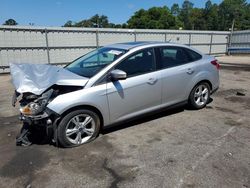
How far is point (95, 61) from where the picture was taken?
500cm

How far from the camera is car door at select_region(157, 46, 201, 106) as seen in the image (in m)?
4.98

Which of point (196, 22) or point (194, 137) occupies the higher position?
point (196, 22)

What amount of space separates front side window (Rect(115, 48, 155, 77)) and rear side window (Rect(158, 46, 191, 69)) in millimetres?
255

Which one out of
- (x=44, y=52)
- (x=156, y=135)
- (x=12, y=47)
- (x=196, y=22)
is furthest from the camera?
(x=196, y=22)

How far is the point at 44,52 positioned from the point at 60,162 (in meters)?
11.6

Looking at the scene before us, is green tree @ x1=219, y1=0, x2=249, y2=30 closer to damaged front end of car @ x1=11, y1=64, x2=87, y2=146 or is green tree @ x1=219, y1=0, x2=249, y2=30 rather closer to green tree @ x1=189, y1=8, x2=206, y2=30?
green tree @ x1=189, y1=8, x2=206, y2=30

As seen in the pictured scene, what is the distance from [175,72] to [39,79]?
267 centimetres

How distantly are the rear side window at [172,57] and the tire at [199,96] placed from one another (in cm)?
72

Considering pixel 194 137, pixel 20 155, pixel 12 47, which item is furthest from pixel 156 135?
pixel 12 47

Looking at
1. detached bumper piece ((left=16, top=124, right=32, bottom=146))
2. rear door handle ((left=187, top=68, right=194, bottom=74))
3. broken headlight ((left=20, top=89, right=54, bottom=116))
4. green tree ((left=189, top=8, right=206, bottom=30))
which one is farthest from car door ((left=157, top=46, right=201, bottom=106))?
Result: green tree ((left=189, top=8, right=206, bottom=30))

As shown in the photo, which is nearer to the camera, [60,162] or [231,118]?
[60,162]

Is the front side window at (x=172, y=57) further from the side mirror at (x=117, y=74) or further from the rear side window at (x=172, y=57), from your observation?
the side mirror at (x=117, y=74)

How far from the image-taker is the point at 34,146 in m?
4.17

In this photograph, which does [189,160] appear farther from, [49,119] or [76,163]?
[49,119]
